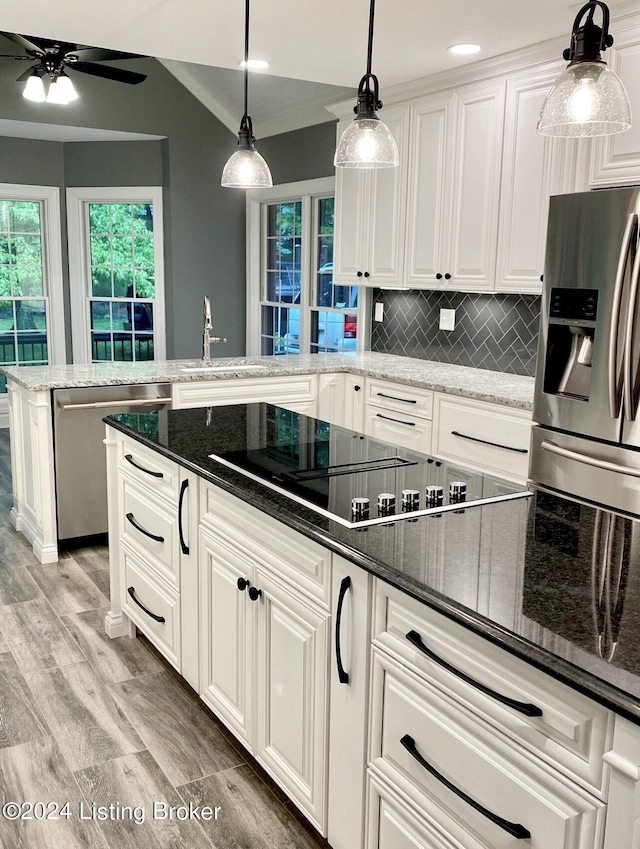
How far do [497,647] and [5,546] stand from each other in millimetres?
3501

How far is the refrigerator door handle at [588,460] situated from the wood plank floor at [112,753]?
1.68m

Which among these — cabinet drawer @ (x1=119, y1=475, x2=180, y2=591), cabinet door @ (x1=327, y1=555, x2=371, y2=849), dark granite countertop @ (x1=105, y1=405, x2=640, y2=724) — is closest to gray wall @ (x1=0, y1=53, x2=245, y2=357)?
cabinet drawer @ (x1=119, y1=475, x2=180, y2=591)

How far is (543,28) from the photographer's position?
11.2 feet

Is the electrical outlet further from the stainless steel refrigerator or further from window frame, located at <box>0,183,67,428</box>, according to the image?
window frame, located at <box>0,183,67,428</box>

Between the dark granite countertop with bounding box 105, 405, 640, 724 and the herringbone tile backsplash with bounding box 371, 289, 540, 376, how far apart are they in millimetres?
2447

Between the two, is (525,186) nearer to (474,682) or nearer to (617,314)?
(617,314)

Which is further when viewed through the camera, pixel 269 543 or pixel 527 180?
pixel 527 180

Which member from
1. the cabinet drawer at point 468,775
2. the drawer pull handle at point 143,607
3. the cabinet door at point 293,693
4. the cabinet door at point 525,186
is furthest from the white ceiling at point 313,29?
the cabinet drawer at point 468,775

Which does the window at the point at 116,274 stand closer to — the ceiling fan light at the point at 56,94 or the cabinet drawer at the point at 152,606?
the ceiling fan light at the point at 56,94

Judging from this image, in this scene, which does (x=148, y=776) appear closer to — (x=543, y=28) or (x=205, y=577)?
(x=205, y=577)

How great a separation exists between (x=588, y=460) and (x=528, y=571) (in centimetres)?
175

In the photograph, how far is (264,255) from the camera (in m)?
6.98

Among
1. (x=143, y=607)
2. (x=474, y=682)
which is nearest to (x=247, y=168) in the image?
(x=143, y=607)

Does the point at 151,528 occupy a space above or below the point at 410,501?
below
